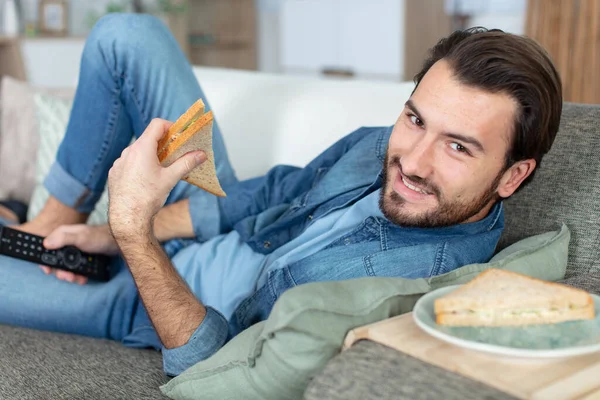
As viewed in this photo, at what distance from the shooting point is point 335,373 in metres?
0.96

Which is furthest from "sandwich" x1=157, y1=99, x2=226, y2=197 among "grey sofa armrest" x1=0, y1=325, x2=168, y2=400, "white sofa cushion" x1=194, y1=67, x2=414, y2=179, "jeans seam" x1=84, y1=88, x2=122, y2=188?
"white sofa cushion" x1=194, y1=67, x2=414, y2=179

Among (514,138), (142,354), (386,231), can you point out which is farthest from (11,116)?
(514,138)

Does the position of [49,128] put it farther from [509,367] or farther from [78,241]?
[509,367]

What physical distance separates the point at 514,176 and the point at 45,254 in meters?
1.00

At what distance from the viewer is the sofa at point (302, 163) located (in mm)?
939

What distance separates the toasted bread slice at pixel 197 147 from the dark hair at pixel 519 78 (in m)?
0.43

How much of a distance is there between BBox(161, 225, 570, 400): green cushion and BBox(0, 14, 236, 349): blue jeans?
51 centimetres

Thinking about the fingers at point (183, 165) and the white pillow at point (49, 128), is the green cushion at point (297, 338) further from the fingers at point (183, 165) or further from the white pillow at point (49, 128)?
the white pillow at point (49, 128)

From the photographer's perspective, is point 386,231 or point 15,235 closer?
point 386,231

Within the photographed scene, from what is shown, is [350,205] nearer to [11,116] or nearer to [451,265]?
[451,265]

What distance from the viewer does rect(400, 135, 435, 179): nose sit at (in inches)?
53.3

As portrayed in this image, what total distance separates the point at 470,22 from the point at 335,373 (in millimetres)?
3830

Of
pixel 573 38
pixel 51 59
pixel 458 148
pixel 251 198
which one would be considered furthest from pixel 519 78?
pixel 51 59

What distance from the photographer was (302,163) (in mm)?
1982
